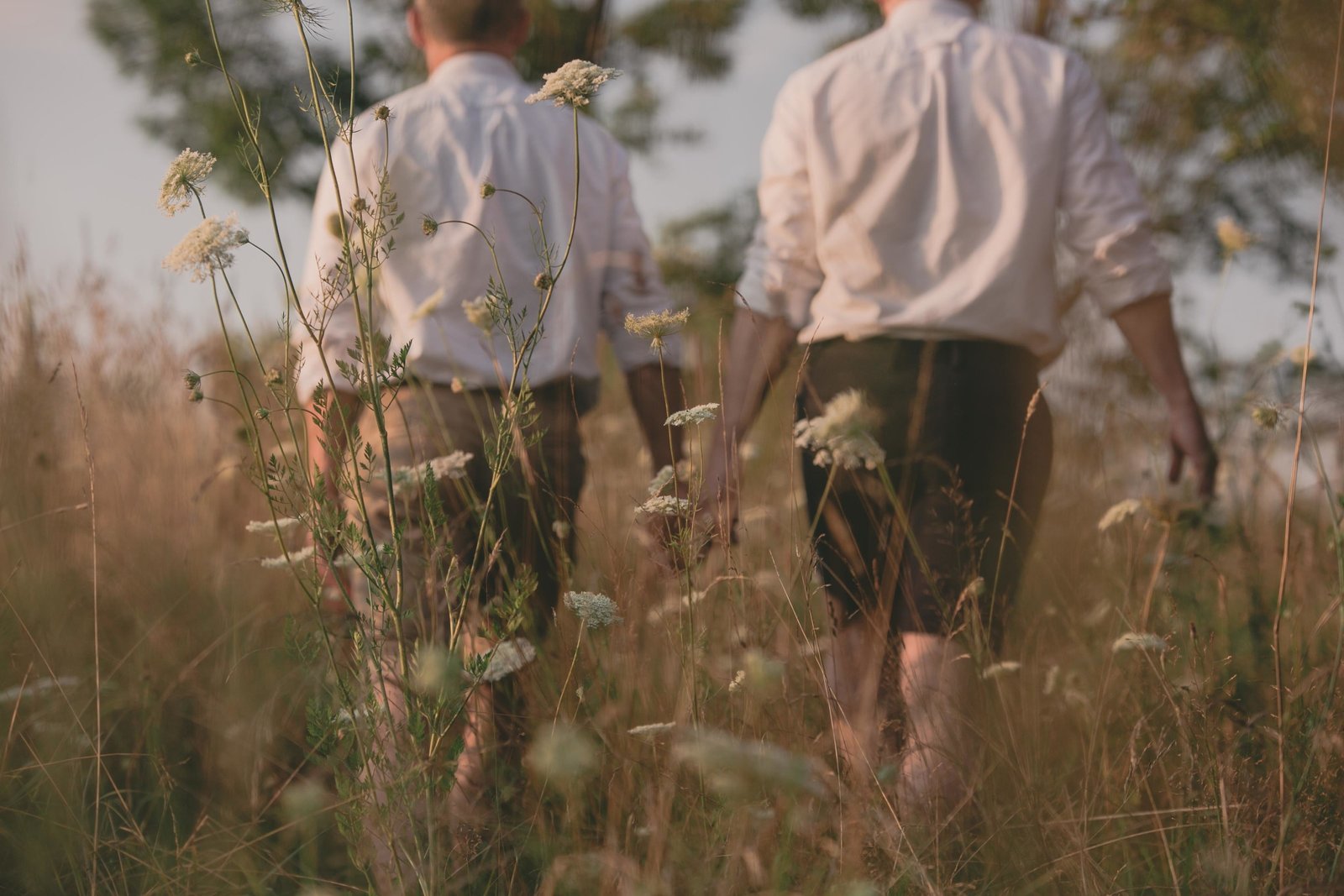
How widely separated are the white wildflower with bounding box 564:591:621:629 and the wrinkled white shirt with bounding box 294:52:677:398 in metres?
0.90

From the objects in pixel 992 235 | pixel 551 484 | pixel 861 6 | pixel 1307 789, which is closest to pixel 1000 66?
pixel 992 235

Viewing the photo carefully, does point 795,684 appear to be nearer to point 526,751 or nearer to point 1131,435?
point 526,751

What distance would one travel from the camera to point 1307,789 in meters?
1.80

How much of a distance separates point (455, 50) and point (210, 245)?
140 centimetres

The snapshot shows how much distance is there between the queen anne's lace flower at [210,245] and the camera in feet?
4.89

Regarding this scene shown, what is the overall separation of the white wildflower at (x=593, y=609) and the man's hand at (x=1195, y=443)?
4.51 ft

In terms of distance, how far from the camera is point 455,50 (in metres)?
2.70

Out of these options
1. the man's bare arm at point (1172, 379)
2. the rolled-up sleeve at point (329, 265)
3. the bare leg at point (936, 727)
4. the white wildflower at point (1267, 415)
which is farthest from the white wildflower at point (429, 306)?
the white wildflower at point (1267, 415)

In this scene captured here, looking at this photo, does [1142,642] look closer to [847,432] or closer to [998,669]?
[998,669]

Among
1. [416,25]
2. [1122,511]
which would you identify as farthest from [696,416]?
[416,25]

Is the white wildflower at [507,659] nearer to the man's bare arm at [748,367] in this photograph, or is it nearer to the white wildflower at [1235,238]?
the man's bare arm at [748,367]

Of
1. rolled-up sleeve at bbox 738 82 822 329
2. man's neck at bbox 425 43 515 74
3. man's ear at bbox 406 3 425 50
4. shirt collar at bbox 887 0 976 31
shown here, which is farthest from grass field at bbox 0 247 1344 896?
man's ear at bbox 406 3 425 50

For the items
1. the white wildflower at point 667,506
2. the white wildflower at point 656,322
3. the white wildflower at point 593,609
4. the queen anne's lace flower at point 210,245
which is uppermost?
the queen anne's lace flower at point 210,245

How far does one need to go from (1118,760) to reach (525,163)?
5.77 ft
